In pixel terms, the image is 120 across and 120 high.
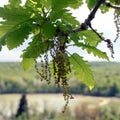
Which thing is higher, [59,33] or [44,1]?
[44,1]

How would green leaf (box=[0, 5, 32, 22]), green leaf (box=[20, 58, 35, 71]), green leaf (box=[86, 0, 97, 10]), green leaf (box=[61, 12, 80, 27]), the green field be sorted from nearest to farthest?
green leaf (box=[0, 5, 32, 22]), green leaf (box=[61, 12, 80, 27]), green leaf (box=[86, 0, 97, 10]), green leaf (box=[20, 58, 35, 71]), the green field

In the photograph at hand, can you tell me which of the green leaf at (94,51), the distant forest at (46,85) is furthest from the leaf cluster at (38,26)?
the distant forest at (46,85)

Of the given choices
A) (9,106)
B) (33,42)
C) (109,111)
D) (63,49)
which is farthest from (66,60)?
(9,106)

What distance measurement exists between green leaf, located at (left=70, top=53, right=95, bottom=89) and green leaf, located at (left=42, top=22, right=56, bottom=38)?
57cm

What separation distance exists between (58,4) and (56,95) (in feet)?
377

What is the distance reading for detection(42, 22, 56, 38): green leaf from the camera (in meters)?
4.81

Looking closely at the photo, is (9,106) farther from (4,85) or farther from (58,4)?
(58,4)

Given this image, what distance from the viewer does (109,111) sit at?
314 ft

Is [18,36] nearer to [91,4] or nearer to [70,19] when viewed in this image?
[70,19]

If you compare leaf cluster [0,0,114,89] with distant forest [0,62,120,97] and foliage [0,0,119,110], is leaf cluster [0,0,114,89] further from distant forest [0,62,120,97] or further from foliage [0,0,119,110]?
distant forest [0,62,120,97]

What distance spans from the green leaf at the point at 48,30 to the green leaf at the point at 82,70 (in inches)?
22.4

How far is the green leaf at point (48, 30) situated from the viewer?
4.81 metres

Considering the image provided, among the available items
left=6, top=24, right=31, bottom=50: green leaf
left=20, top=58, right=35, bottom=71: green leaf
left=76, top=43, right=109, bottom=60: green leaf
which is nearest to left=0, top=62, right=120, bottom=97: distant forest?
left=20, top=58, right=35, bottom=71: green leaf

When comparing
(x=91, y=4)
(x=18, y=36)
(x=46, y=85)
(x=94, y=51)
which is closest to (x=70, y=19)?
(x=91, y=4)
